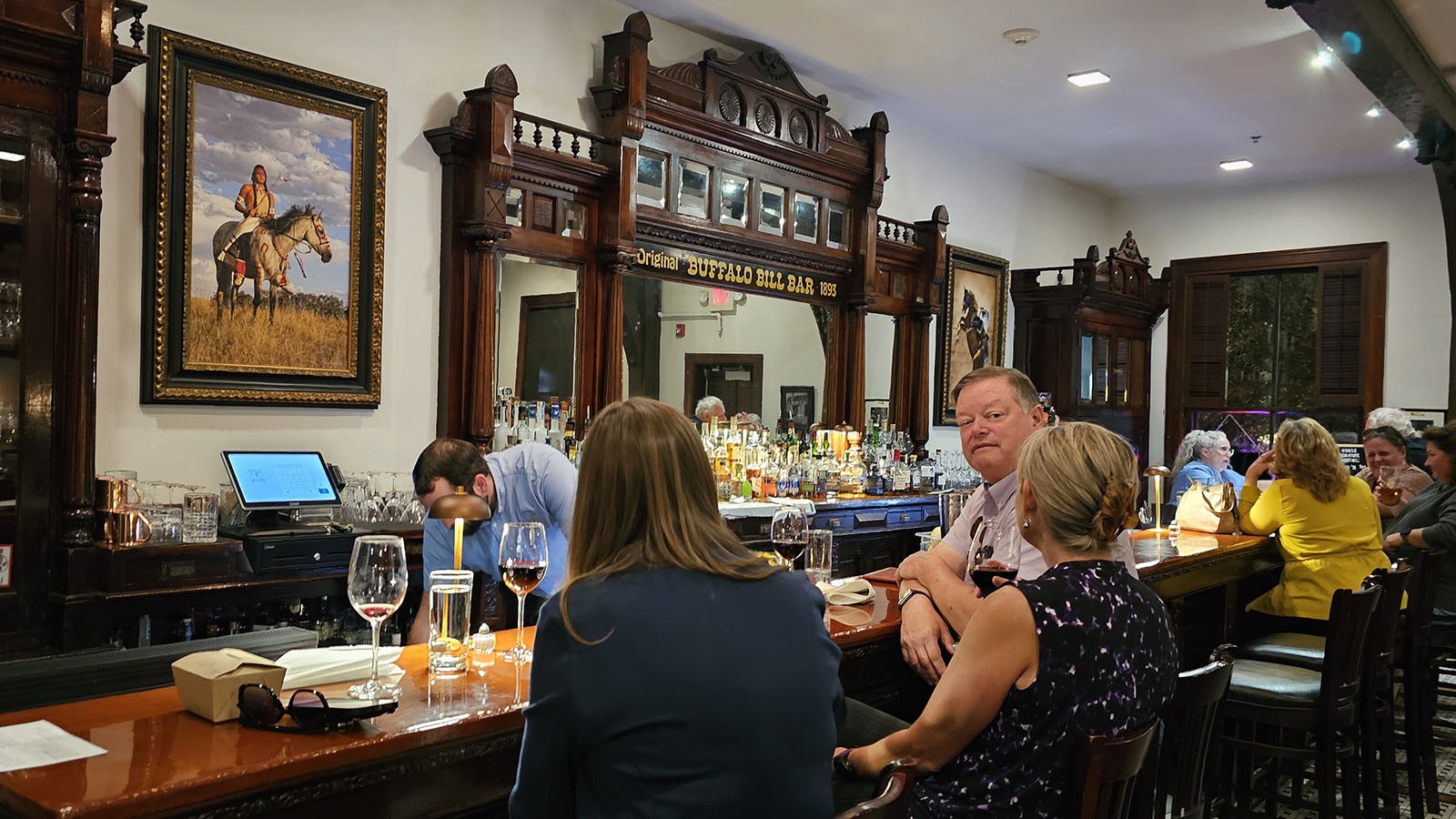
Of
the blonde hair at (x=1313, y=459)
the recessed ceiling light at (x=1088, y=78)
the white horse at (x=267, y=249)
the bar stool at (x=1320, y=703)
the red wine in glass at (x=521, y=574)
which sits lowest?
the bar stool at (x=1320, y=703)

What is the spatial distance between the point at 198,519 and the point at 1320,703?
160 inches

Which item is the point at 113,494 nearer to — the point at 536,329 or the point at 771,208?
the point at 536,329

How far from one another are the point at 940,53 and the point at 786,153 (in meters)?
1.16

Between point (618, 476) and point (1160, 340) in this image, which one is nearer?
point (618, 476)

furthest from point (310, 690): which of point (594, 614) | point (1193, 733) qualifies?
point (1193, 733)

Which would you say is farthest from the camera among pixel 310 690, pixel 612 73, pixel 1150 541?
pixel 612 73

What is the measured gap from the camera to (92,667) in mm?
2307

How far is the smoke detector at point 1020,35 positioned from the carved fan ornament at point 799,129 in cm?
A: 137

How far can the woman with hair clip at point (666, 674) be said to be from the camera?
1599 millimetres

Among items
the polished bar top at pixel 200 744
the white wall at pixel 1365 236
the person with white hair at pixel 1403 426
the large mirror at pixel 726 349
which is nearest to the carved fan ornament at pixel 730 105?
the large mirror at pixel 726 349

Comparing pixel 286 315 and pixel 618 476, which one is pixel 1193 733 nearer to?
pixel 618 476

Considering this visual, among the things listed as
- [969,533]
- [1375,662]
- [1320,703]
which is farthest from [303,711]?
[1375,662]

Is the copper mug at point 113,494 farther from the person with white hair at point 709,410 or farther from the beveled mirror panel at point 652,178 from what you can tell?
the person with white hair at point 709,410

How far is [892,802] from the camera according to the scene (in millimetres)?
1589
